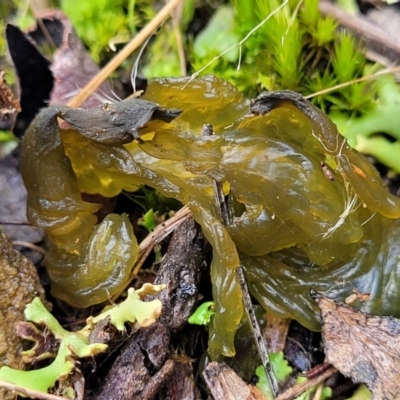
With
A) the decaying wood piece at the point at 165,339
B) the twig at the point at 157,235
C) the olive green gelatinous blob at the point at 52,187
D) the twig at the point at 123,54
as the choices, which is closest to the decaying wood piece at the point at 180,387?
the decaying wood piece at the point at 165,339

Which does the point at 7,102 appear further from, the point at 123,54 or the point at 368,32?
the point at 368,32

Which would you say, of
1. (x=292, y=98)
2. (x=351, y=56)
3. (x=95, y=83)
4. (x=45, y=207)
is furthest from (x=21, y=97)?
(x=351, y=56)

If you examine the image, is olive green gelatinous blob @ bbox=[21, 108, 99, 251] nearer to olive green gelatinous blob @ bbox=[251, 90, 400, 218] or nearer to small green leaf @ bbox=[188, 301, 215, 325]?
small green leaf @ bbox=[188, 301, 215, 325]

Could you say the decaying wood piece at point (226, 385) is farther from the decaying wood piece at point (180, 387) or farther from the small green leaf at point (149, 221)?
the small green leaf at point (149, 221)

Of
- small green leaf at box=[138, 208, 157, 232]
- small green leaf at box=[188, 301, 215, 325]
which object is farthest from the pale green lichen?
small green leaf at box=[138, 208, 157, 232]

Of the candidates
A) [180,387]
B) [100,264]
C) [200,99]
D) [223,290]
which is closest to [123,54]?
[200,99]

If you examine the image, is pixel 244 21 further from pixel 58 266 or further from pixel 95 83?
pixel 58 266
